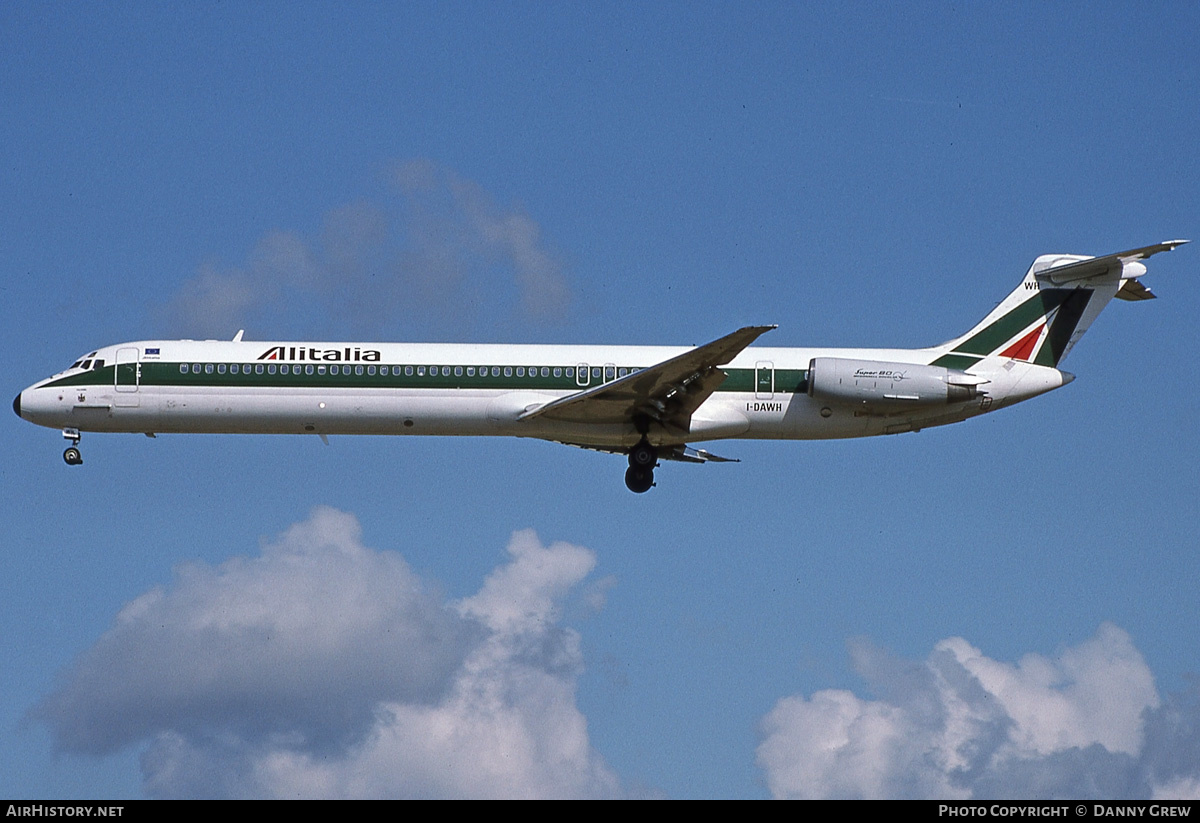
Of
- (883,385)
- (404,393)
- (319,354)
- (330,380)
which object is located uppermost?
(319,354)

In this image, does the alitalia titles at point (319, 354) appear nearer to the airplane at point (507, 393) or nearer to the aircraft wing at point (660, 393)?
the airplane at point (507, 393)

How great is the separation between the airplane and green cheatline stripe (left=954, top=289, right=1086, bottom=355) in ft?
3.12

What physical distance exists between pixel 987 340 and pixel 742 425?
22.3ft

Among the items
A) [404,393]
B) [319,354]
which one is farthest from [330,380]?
[404,393]

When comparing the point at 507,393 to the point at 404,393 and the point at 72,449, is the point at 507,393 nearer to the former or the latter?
the point at 404,393

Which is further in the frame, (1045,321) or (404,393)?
(1045,321)

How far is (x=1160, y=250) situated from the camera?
114 ft

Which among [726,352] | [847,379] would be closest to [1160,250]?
[847,379]

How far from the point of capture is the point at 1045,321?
126 ft

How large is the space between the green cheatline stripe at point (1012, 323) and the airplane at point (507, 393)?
95 cm

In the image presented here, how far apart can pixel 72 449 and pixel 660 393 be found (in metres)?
14.4

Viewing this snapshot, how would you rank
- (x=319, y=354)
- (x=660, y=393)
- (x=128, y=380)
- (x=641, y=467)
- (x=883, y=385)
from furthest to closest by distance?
1. (x=641, y=467)
2. (x=128, y=380)
3. (x=319, y=354)
4. (x=883, y=385)
5. (x=660, y=393)

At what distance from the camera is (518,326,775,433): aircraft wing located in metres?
34.4
